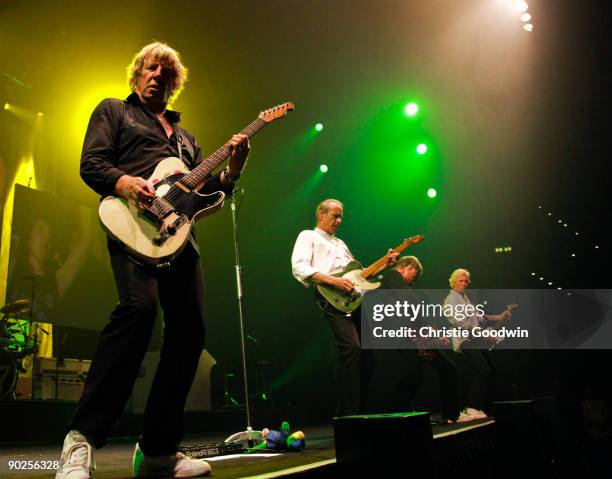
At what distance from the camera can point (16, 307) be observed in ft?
23.6

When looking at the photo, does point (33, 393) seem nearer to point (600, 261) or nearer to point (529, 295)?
point (529, 295)

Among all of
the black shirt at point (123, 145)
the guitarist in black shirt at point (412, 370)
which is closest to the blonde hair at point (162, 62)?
the black shirt at point (123, 145)

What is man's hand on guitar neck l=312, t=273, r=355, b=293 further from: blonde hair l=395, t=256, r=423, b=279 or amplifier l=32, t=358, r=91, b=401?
amplifier l=32, t=358, r=91, b=401

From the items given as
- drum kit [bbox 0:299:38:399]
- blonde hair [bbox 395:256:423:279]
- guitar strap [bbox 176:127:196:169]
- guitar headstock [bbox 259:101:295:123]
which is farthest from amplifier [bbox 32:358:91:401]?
guitar strap [bbox 176:127:196:169]

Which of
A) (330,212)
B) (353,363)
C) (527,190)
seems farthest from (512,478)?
(527,190)

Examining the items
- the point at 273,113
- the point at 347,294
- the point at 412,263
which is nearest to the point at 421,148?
the point at 412,263

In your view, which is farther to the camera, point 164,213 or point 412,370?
point 412,370

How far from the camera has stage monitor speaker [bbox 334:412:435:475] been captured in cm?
223

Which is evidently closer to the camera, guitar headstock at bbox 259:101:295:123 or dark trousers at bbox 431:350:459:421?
guitar headstock at bbox 259:101:295:123

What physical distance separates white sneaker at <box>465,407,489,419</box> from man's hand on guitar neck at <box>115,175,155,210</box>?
5.13 metres

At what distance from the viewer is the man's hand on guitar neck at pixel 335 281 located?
434 centimetres

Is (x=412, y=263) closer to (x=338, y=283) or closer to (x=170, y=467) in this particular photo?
(x=338, y=283)

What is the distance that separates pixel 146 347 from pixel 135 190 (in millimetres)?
611

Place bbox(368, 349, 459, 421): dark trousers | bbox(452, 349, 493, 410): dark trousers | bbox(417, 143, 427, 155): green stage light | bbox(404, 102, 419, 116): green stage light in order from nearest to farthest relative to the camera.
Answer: bbox(368, 349, 459, 421): dark trousers → bbox(452, 349, 493, 410): dark trousers → bbox(404, 102, 419, 116): green stage light → bbox(417, 143, 427, 155): green stage light
